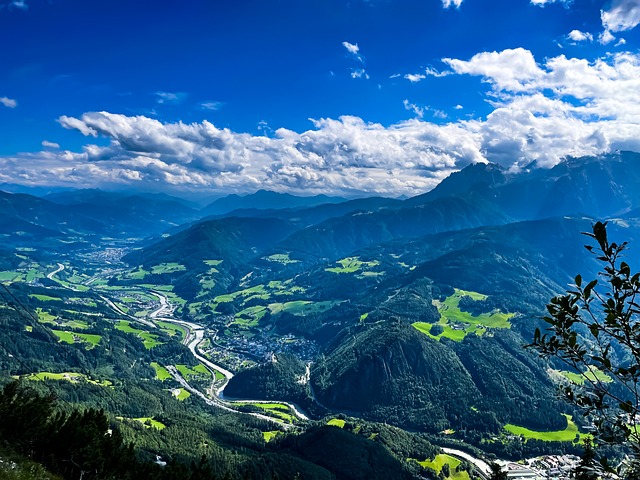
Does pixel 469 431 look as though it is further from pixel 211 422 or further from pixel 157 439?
pixel 157 439

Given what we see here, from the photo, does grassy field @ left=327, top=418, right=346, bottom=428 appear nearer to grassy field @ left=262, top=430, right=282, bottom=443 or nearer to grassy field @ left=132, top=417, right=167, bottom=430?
grassy field @ left=262, top=430, right=282, bottom=443

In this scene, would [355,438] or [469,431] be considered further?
[469,431]

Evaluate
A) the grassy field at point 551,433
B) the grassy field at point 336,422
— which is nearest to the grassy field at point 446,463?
the grassy field at point 336,422

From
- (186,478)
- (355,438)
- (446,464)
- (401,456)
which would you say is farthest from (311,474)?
(186,478)

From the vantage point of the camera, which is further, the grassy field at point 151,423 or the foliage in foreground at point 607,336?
the grassy field at point 151,423

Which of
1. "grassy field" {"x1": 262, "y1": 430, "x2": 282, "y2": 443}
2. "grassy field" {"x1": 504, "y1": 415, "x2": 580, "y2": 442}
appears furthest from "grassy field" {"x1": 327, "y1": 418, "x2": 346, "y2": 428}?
"grassy field" {"x1": 504, "y1": 415, "x2": 580, "y2": 442}

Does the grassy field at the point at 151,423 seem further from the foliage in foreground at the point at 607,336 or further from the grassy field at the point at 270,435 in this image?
the foliage in foreground at the point at 607,336
